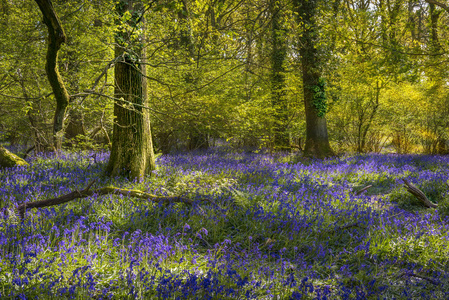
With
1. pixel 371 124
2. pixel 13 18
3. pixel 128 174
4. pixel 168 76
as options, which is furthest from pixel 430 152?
pixel 13 18

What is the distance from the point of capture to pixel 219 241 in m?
3.93

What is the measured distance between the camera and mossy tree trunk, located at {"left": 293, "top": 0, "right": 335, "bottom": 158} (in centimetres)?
1069

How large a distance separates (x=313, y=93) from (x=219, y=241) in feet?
27.0

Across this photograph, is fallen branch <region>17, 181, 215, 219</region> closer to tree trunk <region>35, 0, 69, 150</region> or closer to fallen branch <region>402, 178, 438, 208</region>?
tree trunk <region>35, 0, 69, 150</region>

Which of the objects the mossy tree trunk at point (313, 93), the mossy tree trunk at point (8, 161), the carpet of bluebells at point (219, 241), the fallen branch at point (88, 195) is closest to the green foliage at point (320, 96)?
the mossy tree trunk at point (313, 93)

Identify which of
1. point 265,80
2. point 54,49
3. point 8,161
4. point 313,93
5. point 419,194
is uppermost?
point 265,80

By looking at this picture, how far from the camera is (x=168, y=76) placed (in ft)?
35.6

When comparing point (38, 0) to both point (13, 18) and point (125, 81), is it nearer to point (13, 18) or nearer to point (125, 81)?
point (125, 81)

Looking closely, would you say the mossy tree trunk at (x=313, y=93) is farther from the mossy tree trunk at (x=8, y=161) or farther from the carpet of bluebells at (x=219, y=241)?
the mossy tree trunk at (x=8, y=161)

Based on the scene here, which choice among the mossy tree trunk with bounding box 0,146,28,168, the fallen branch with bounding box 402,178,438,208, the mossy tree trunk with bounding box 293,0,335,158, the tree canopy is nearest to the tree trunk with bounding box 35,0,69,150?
the tree canopy

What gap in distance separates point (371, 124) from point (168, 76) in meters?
9.29

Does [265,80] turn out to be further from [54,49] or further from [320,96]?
[54,49]

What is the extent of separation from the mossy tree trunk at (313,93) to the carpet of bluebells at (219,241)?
3.65 meters

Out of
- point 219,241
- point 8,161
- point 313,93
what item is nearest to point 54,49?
point 219,241
